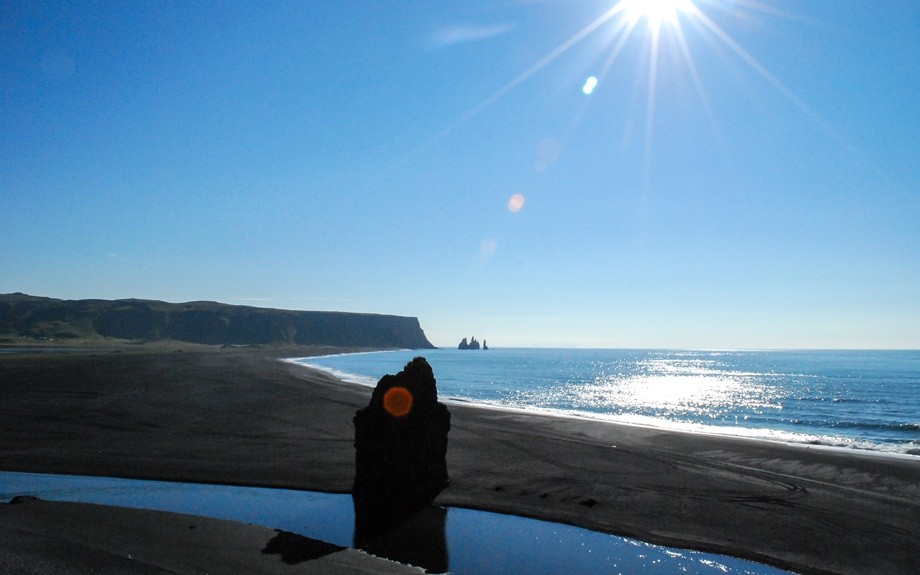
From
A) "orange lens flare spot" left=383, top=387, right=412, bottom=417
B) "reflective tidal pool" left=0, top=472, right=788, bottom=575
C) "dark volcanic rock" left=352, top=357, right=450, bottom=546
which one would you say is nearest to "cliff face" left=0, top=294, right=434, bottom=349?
"reflective tidal pool" left=0, top=472, right=788, bottom=575

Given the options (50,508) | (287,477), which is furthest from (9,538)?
(287,477)

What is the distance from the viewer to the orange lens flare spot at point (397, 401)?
15906 mm

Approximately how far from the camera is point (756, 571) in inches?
448

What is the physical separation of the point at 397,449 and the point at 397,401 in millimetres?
1302

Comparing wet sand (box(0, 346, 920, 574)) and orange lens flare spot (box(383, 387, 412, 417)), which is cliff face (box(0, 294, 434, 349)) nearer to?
wet sand (box(0, 346, 920, 574))

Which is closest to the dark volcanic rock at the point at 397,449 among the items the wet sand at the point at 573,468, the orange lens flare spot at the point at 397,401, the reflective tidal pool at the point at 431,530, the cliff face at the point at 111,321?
the orange lens flare spot at the point at 397,401

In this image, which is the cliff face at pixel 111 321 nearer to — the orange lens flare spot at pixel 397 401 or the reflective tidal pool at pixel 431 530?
the reflective tidal pool at pixel 431 530

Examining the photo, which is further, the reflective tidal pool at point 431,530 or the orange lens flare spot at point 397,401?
the orange lens flare spot at point 397,401

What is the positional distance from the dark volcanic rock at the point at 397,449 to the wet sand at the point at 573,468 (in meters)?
1.12

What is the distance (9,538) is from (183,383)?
41.0 meters

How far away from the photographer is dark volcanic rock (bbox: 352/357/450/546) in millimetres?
15703

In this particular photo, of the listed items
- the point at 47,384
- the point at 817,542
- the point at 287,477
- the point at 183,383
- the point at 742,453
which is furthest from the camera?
the point at 183,383

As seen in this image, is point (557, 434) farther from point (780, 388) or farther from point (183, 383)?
point (780, 388)

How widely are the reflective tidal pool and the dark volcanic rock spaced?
0.69m
